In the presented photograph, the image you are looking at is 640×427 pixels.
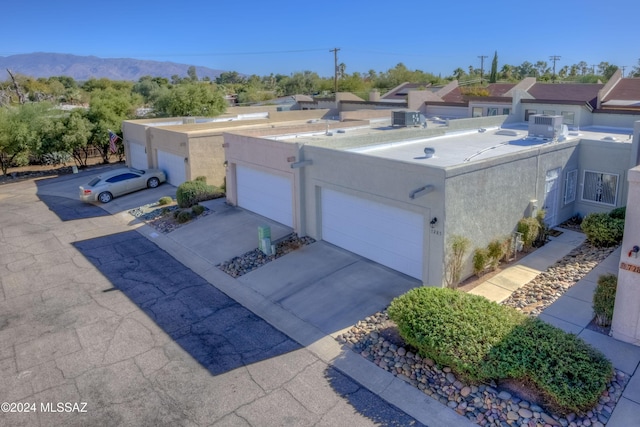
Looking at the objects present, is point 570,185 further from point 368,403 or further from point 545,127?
point 368,403

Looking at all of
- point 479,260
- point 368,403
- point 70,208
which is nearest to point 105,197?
point 70,208

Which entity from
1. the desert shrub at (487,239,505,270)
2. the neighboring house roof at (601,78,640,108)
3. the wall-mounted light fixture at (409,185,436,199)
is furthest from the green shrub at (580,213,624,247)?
the neighboring house roof at (601,78,640,108)

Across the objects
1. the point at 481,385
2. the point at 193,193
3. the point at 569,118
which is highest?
the point at 569,118

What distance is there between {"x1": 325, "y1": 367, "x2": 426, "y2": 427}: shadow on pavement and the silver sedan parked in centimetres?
1963

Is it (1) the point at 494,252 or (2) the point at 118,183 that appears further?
(2) the point at 118,183

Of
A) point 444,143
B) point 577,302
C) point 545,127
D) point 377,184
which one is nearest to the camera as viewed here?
point 577,302

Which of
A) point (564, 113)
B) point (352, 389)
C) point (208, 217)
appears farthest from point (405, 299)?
point (564, 113)

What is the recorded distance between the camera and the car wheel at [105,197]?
2479 cm

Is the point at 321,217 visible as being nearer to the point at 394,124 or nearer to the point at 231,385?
the point at 231,385

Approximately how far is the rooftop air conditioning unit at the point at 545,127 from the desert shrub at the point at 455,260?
28.9ft

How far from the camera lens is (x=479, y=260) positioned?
1327 centimetres

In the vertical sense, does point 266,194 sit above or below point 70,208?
above

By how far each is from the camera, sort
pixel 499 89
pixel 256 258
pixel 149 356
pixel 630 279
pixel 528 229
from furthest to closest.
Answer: pixel 499 89, pixel 256 258, pixel 528 229, pixel 149 356, pixel 630 279

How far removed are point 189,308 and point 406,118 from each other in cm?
1623
